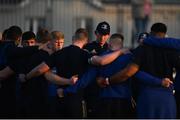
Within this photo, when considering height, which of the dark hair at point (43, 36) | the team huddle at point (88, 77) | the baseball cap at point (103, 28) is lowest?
the team huddle at point (88, 77)

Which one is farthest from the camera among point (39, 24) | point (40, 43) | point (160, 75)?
point (39, 24)

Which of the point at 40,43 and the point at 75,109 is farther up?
the point at 40,43

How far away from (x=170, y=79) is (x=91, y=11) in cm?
1660

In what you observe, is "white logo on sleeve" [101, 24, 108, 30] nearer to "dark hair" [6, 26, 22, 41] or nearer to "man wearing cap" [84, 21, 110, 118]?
"man wearing cap" [84, 21, 110, 118]

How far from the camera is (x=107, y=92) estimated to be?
9102mm

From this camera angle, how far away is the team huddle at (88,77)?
876cm

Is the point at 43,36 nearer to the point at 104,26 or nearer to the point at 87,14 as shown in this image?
the point at 104,26

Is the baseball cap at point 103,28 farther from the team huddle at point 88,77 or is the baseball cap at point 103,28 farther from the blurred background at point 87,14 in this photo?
the blurred background at point 87,14

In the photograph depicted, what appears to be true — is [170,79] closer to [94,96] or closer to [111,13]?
[94,96]

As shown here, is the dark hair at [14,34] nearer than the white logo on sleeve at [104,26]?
No

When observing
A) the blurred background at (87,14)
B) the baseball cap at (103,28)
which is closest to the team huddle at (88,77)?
the baseball cap at (103,28)

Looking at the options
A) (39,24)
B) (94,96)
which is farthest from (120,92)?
(39,24)

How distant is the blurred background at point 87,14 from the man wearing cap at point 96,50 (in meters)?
14.1

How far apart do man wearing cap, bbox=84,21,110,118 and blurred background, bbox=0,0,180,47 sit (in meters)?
14.1
